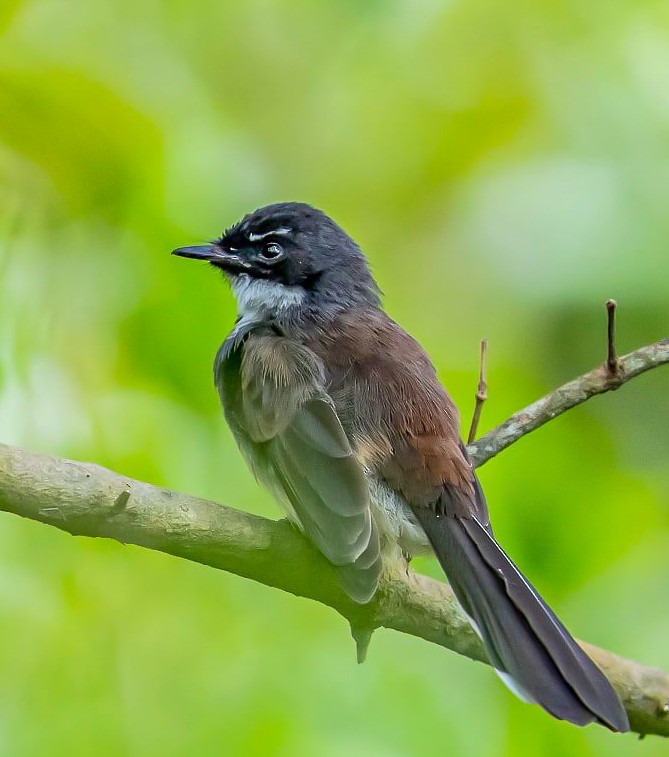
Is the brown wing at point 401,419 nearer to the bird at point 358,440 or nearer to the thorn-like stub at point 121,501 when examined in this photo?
the bird at point 358,440

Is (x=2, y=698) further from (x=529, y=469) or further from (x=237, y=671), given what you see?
(x=529, y=469)

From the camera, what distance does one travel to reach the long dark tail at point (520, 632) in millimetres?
3113

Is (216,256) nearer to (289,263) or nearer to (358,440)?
(289,263)

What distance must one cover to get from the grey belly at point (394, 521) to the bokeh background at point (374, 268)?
1.04ft

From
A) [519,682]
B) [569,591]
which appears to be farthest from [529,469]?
[519,682]

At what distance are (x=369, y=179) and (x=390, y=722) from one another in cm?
294

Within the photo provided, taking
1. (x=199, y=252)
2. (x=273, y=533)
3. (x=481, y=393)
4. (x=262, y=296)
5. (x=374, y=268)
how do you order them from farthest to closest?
(x=374, y=268) < (x=262, y=296) < (x=199, y=252) < (x=481, y=393) < (x=273, y=533)

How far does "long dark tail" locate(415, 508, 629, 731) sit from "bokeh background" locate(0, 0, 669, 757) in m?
0.11

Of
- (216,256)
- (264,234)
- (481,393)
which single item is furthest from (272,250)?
(481,393)

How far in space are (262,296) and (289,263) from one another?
215 mm

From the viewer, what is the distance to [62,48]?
4.17 m

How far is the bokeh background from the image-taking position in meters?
3.04

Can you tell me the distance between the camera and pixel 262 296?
15.5ft

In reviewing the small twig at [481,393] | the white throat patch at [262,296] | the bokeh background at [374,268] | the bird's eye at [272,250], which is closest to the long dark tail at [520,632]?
the bokeh background at [374,268]
